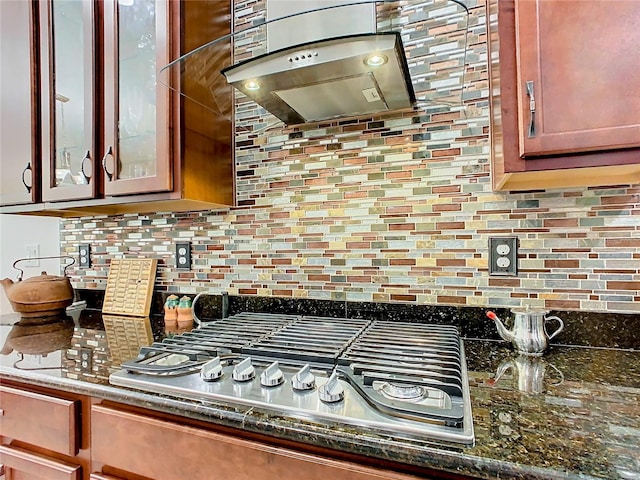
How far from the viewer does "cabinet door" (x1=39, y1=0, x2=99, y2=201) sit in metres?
1.42

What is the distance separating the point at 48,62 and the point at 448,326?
1.85 m

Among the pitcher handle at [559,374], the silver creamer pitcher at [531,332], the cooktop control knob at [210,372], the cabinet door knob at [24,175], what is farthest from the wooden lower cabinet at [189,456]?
the cabinet door knob at [24,175]

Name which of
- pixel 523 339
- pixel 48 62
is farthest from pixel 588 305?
pixel 48 62

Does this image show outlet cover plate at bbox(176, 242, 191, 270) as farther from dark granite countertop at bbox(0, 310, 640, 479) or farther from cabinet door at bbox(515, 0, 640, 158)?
cabinet door at bbox(515, 0, 640, 158)

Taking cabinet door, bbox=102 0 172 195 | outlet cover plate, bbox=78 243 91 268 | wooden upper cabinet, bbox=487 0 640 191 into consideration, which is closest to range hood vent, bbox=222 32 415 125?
wooden upper cabinet, bbox=487 0 640 191

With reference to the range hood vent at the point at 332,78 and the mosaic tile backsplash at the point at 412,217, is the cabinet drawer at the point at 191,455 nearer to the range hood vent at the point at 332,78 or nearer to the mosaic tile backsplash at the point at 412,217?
the mosaic tile backsplash at the point at 412,217

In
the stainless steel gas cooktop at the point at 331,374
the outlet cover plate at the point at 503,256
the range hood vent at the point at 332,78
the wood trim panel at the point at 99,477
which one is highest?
the range hood vent at the point at 332,78

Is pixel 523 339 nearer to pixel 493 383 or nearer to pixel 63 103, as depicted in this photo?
pixel 493 383

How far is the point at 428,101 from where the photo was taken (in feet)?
4.02

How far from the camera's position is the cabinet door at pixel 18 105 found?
5.02ft

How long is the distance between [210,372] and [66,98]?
4.42 ft

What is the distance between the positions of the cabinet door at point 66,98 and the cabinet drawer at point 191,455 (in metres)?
0.94

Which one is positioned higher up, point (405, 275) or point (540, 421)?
point (405, 275)

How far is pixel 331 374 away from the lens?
809 mm
